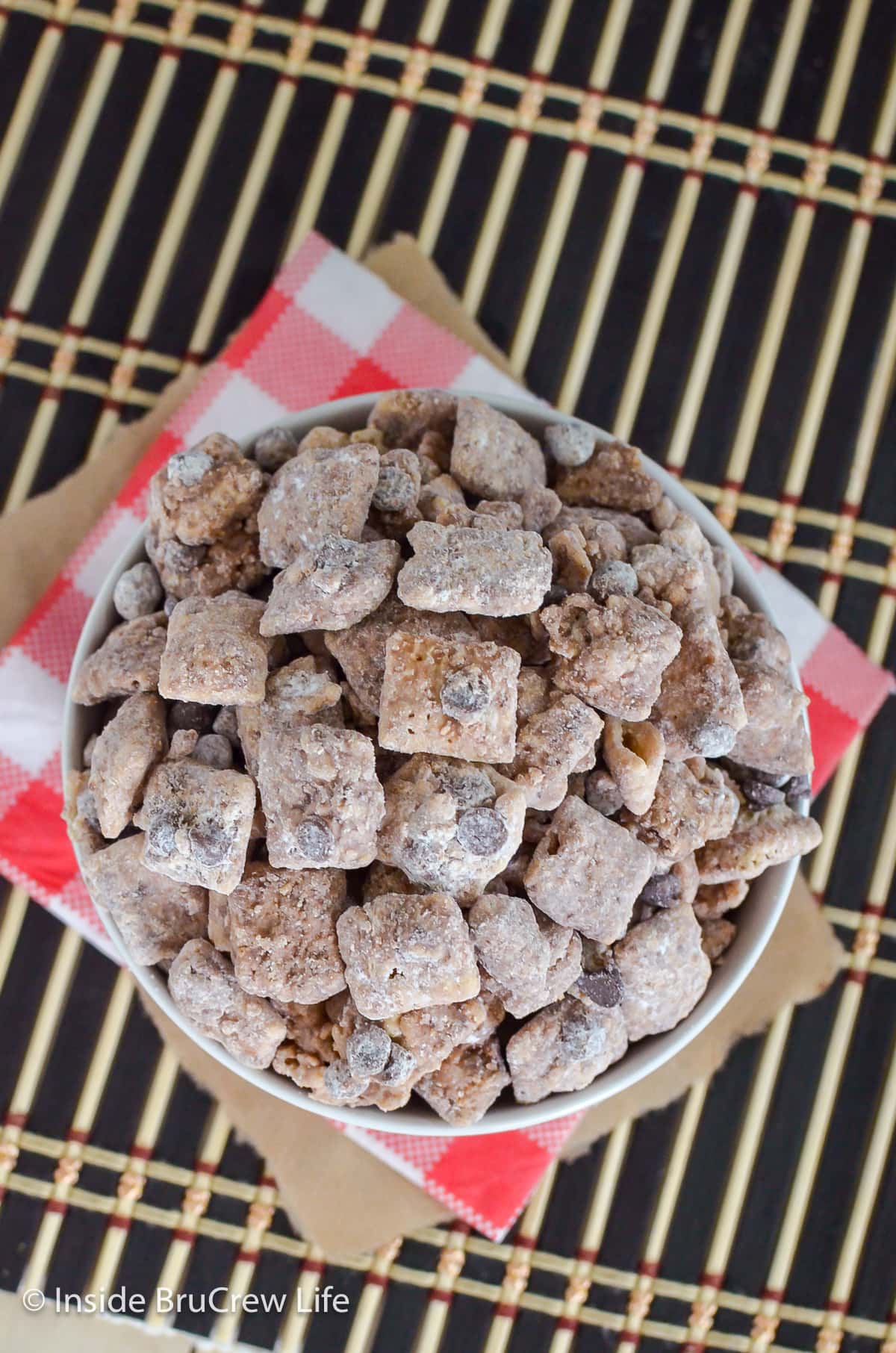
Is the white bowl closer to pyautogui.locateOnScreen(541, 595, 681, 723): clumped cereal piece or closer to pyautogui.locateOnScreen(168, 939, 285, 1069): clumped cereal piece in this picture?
pyautogui.locateOnScreen(168, 939, 285, 1069): clumped cereal piece

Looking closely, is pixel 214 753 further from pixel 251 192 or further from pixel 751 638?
pixel 251 192

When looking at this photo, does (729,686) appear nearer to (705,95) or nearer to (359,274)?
(359,274)

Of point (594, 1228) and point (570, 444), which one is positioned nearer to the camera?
point (570, 444)

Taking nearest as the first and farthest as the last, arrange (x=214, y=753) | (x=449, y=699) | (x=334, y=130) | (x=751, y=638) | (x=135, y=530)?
1. (x=449, y=699)
2. (x=214, y=753)
3. (x=751, y=638)
4. (x=135, y=530)
5. (x=334, y=130)

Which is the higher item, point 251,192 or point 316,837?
point 251,192

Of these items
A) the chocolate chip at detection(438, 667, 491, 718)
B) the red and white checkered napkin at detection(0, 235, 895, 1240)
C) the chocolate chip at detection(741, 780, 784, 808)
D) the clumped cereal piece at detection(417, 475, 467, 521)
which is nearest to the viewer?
the chocolate chip at detection(438, 667, 491, 718)

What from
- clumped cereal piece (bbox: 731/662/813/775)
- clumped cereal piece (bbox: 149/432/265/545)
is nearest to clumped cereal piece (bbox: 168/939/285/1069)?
clumped cereal piece (bbox: 149/432/265/545)

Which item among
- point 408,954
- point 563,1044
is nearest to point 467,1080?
point 563,1044

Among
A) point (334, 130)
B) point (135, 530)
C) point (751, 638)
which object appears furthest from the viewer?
point (334, 130)

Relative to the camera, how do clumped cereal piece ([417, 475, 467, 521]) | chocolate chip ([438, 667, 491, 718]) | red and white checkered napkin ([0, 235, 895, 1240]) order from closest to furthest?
chocolate chip ([438, 667, 491, 718]) < clumped cereal piece ([417, 475, 467, 521]) < red and white checkered napkin ([0, 235, 895, 1240])
